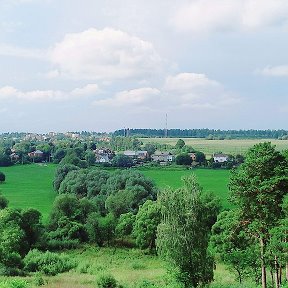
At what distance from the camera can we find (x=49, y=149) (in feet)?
510

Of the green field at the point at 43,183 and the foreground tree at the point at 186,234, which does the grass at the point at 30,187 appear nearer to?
the green field at the point at 43,183

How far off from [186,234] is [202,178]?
72.6 meters

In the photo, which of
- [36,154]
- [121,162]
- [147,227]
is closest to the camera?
[147,227]

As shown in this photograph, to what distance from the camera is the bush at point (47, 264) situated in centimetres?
3718

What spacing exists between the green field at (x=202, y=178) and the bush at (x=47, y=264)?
42.0 metres

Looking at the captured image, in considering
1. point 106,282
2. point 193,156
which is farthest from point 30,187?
point 106,282

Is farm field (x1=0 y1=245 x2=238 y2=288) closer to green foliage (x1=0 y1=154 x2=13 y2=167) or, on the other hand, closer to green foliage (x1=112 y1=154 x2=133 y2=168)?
green foliage (x1=112 y1=154 x2=133 y2=168)

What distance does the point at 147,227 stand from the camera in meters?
47.8

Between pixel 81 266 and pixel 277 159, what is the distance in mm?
21755

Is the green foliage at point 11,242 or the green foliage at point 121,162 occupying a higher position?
the green foliage at point 121,162

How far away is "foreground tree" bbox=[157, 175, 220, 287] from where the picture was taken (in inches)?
999

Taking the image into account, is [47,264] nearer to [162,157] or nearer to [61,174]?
[61,174]

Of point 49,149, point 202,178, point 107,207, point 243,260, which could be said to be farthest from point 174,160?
point 243,260

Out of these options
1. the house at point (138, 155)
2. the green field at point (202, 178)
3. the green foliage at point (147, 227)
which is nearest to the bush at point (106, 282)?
the green foliage at point (147, 227)
